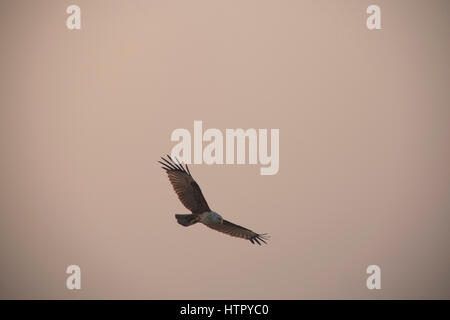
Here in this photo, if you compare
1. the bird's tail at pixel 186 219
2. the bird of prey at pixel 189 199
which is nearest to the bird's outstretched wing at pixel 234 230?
the bird of prey at pixel 189 199

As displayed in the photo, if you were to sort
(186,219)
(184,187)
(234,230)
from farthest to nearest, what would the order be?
1. (234,230)
2. (184,187)
3. (186,219)

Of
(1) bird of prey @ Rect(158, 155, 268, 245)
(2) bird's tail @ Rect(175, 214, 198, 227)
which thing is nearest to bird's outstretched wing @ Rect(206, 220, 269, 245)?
(1) bird of prey @ Rect(158, 155, 268, 245)

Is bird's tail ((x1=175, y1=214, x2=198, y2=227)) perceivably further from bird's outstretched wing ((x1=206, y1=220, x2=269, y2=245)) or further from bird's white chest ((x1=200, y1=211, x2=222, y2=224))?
bird's outstretched wing ((x1=206, y1=220, x2=269, y2=245))

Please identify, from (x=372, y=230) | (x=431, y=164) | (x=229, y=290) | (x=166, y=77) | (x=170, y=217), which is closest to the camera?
(x=229, y=290)

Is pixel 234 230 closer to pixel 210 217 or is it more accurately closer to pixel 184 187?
pixel 210 217

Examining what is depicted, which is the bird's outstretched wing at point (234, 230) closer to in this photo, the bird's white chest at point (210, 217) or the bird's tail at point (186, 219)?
the bird's white chest at point (210, 217)

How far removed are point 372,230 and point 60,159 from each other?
51029 millimetres

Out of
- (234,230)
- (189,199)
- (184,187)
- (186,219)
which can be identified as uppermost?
(184,187)

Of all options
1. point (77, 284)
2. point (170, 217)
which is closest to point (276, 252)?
point (170, 217)

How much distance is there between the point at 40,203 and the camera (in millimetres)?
83875

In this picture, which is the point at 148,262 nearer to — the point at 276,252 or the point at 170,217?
the point at 170,217

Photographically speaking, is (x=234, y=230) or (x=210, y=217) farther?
(x=234, y=230)

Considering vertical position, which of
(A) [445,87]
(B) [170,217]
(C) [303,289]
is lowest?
(C) [303,289]

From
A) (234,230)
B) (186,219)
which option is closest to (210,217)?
(186,219)
